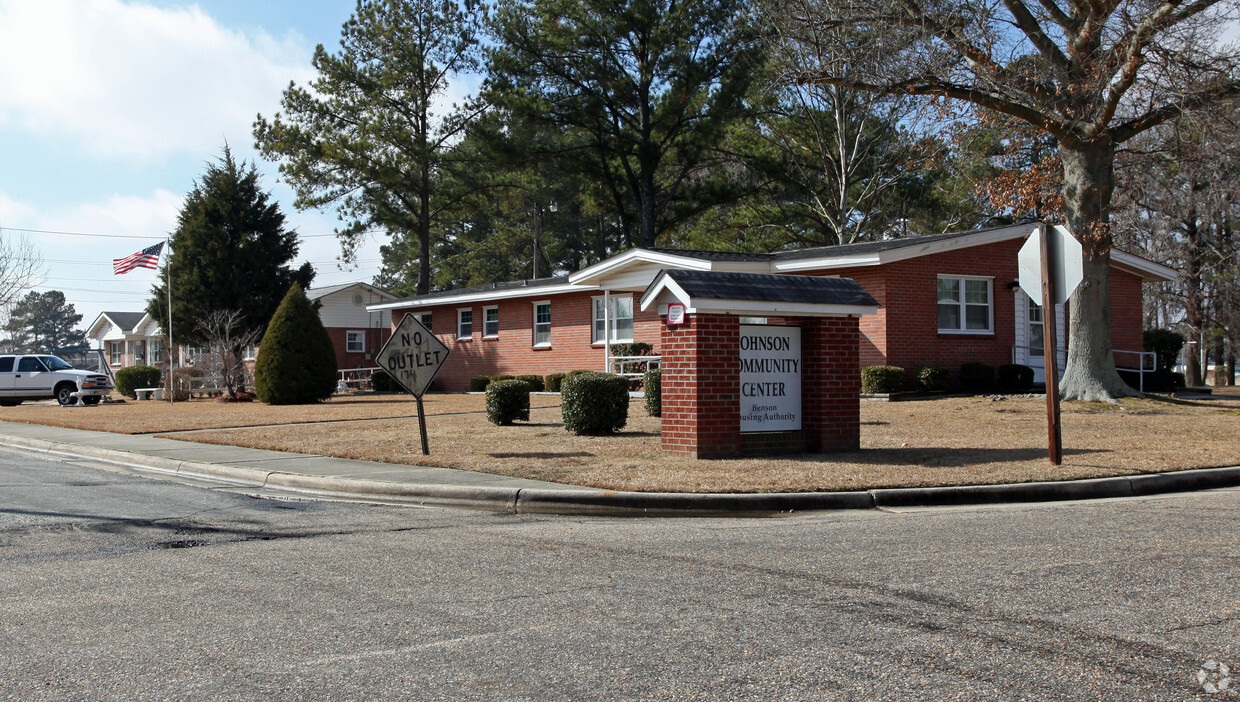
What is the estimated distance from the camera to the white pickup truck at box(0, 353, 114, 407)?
111 feet

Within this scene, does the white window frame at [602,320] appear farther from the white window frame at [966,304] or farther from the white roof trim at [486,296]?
the white window frame at [966,304]

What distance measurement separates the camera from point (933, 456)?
40.4 feet

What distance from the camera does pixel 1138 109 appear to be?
19.3 m

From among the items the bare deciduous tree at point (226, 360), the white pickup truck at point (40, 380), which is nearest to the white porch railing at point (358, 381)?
the bare deciduous tree at point (226, 360)

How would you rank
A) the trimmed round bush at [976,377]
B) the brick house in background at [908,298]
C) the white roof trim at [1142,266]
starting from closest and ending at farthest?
the brick house in background at [908,298] → the trimmed round bush at [976,377] → the white roof trim at [1142,266]

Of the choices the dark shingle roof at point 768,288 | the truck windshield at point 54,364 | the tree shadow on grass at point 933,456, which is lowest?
the tree shadow on grass at point 933,456

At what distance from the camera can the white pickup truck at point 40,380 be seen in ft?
111

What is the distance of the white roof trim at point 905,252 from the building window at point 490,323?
1290 centimetres

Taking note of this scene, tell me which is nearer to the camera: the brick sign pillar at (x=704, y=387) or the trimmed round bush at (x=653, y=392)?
the brick sign pillar at (x=704, y=387)

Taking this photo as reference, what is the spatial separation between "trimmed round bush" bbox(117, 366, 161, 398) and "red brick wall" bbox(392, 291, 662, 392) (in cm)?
1053

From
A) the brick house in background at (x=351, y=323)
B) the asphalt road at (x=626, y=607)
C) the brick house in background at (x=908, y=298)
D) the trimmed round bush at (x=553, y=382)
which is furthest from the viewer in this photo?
the brick house in background at (x=351, y=323)

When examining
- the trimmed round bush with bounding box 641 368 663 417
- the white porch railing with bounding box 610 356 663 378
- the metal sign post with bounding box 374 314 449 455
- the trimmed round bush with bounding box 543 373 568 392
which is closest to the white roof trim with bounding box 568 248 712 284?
the white porch railing with bounding box 610 356 663 378

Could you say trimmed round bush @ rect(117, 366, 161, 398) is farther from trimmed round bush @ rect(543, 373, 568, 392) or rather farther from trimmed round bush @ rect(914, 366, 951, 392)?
trimmed round bush @ rect(914, 366, 951, 392)

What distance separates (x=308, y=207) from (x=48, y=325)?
94.6m
